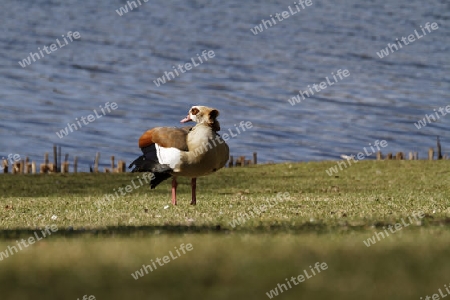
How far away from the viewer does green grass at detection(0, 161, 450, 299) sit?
34.0 ft

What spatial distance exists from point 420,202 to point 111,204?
6620 millimetres

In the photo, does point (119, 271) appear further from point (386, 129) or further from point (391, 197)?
point (386, 129)

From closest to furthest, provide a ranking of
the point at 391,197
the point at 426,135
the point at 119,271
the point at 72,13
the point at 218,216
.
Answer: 1. the point at 119,271
2. the point at 218,216
3. the point at 391,197
4. the point at 426,135
5. the point at 72,13

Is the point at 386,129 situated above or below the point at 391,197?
below

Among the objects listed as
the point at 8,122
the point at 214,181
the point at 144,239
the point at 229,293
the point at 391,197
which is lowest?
the point at 8,122

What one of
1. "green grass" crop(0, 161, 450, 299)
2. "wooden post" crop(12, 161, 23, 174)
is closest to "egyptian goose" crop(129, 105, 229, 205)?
"green grass" crop(0, 161, 450, 299)

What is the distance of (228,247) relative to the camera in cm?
1303

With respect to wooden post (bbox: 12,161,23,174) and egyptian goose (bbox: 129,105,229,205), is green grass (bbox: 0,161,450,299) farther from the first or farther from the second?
wooden post (bbox: 12,161,23,174)

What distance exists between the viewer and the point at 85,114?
84062mm

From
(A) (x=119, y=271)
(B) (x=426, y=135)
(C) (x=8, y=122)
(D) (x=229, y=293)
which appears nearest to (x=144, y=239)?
(A) (x=119, y=271)

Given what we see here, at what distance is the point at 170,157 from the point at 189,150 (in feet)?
1.44

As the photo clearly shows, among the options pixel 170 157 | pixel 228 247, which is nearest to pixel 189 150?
pixel 170 157

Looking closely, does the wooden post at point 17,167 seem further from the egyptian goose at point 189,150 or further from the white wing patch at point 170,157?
the white wing patch at point 170,157

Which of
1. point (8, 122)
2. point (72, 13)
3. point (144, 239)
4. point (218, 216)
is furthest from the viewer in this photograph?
point (72, 13)
